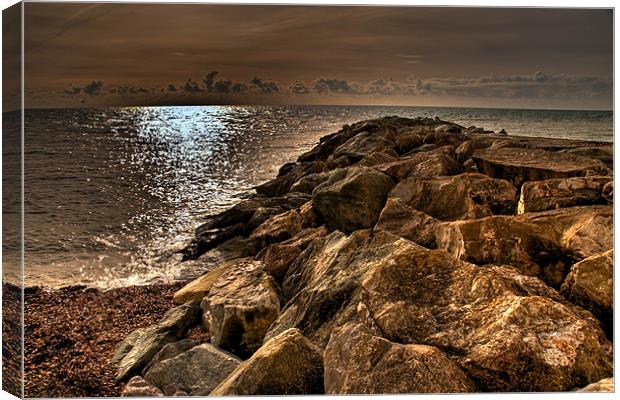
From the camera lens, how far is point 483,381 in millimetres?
5105

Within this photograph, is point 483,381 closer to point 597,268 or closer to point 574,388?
point 574,388

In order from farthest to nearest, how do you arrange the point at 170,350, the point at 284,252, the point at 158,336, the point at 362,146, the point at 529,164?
the point at 362,146, the point at 284,252, the point at 529,164, the point at 158,336, the point at 170,350

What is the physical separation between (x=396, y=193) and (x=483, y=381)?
7.87ft

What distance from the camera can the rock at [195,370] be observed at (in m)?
5.92

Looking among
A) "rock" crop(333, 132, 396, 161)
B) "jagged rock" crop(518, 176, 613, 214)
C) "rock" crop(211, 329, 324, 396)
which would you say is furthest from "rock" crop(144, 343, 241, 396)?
"jagged rock" crop(518, 176, 613, 214)

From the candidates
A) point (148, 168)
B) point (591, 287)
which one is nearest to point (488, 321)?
point (591, 287)

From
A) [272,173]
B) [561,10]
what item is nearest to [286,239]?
[272,173]

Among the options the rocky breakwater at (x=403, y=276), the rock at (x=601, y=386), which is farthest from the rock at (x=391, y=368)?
the rock at (x=601, y=386)

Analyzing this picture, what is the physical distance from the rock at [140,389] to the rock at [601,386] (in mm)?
3581

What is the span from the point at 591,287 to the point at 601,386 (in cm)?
99

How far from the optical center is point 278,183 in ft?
24.3

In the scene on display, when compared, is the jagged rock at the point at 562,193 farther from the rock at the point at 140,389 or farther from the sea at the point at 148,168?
the rock at the point at 140,389

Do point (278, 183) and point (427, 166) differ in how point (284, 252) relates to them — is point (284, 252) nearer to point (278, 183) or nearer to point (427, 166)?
point (278, 183)

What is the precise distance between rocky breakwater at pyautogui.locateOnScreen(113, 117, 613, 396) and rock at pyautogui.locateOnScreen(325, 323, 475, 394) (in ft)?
0.04
